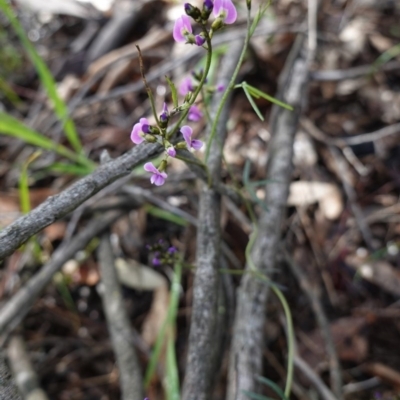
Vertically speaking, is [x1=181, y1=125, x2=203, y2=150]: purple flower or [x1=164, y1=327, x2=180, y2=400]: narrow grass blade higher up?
[x1=181, y1=125, x2=203, y2=150]: purple flower

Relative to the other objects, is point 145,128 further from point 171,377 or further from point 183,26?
point 171,377

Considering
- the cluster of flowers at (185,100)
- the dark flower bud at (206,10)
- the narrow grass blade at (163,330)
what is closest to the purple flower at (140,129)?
the cluster of flowers at (185,100)

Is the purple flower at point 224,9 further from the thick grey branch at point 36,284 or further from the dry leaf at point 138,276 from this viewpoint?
the dry leaf at point 138,276

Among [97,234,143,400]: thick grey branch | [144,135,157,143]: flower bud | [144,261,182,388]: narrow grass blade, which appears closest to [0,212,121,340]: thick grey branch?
[97,234,143,400]: thick grey branch

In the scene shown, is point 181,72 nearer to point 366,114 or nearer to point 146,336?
point 366,114

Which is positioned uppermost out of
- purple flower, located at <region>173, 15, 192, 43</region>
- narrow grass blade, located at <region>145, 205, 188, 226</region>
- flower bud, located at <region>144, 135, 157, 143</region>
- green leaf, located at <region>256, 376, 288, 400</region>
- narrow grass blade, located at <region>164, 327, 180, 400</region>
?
narrow grass blade, located at <region>145, 205, 188, 226</region>

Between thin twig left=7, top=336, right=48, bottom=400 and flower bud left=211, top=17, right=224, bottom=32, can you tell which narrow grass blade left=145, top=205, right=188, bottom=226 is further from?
flower bud left=211, top=17, right=224, bottom=32

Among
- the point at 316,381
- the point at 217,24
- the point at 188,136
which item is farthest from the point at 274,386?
the point at 217,24

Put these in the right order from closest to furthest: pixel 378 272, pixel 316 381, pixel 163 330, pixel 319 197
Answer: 1. pixel 316 381
2. pixel 163 330
3. pixel 378 272
4. pixel 319 197
